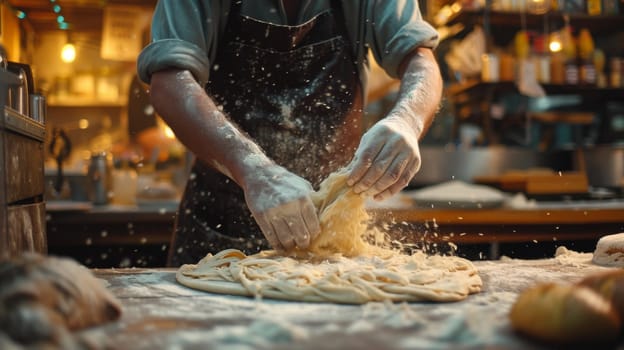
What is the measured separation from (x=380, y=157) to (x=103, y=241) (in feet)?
7.04

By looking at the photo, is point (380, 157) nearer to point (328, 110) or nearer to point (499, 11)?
point (328, 110)

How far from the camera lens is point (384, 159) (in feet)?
5.87

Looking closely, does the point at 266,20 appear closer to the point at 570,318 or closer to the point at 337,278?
the point at 337,278

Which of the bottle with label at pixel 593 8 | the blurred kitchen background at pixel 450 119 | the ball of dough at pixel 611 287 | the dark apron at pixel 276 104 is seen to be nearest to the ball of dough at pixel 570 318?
the ball of dough at pixel 611 287

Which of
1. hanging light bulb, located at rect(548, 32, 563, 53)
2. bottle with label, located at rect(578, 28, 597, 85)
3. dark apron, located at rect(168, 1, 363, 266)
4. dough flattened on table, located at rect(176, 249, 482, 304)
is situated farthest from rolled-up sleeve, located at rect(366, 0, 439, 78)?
bottle with label, located at rect(578, 28, 597, 85)

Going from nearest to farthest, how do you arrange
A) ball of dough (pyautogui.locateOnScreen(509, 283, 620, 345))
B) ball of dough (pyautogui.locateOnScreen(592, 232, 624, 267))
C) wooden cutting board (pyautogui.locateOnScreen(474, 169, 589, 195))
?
ball of dough (pyautogui.locateOnScreen(509, 283, 620, 345))
ball of dough (pyautogui.locateOnScreen(592, 232, 624, 267))
wooden cutting board (pyautogui.locateOnScreen(474, 169, 589, 195))

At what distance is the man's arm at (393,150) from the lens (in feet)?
5.83

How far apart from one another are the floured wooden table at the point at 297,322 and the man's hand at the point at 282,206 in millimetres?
301

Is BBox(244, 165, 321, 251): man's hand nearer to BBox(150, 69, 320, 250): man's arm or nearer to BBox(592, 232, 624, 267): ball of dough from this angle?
BBox(150, 69, 320, 250): man's arm

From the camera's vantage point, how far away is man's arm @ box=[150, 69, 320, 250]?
5.71ft

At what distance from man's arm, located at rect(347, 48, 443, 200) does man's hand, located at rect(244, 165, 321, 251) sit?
0.60 ft

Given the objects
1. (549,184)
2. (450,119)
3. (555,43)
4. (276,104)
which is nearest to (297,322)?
(276,104)

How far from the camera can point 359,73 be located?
247 cm

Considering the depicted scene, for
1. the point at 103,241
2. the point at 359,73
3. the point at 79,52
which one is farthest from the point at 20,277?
the point at 79,52
